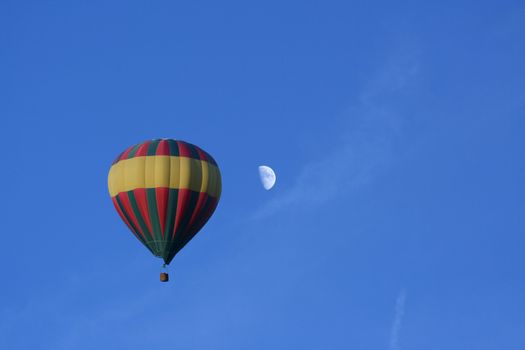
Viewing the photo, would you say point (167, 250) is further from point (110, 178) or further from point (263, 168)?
point (263, 168)

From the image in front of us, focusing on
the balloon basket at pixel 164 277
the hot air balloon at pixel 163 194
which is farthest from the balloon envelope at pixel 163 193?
the balloon basket at pixel 164 277

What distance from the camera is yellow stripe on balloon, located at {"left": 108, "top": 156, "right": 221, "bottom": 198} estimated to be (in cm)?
7912

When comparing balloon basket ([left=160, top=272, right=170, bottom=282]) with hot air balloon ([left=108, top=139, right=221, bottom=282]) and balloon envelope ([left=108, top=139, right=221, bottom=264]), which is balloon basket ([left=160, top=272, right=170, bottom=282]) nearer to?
hot air balloon ([left=108, top=139, right=221, bottom=282])

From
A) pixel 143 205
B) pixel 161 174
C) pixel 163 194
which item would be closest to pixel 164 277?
pixel 143 205

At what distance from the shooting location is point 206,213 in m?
80.4

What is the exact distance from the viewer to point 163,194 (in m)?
78.9

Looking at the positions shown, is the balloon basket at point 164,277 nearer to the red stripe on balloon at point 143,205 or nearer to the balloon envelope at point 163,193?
the balloon envelope at point 163,193

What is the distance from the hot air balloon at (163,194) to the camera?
78.8 metres

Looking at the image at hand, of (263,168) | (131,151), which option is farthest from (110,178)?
(263,168)

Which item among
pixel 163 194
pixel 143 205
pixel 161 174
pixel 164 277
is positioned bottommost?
pixel 164 277

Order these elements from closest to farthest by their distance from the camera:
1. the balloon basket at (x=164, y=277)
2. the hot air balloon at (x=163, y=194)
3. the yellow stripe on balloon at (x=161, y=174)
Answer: the balloon basket at (x=164, y=277)
the hot air balloon at (x=163, y=194)
the yellow stripe on balloon at (x=161, y=174)

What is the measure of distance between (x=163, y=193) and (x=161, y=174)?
3.29 feet

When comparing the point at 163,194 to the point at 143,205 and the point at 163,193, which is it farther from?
the point at 143,205

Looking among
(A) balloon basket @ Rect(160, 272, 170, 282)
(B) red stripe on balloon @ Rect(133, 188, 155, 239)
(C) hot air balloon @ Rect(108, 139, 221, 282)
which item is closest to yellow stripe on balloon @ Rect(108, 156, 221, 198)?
(C) hot air balloon @ Rect(108, 139, 221, 282)
